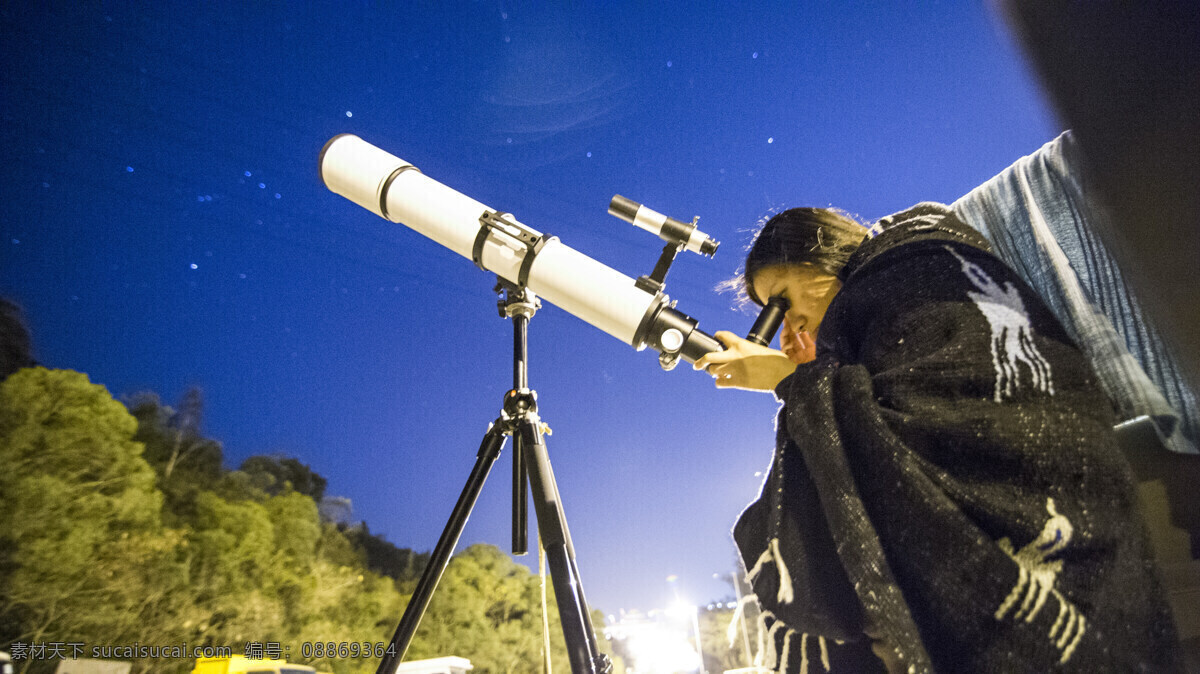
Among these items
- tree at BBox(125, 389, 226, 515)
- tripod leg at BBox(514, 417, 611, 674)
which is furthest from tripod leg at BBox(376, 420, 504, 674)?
tree at BBox(125, 389, 226, 515)

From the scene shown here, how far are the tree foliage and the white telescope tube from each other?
10.6 feet

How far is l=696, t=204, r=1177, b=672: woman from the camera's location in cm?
68

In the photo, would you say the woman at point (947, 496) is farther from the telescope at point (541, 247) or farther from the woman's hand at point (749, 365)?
the telescope at point (541, 247)

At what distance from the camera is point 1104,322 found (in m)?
0.92

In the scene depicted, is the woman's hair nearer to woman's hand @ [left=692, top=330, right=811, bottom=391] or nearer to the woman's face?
the woman's face

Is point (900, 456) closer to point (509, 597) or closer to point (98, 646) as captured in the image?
point (98, 646)

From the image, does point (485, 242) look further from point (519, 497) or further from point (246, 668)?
point (246, 668)

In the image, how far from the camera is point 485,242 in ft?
5.84

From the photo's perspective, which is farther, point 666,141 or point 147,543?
point 666,141

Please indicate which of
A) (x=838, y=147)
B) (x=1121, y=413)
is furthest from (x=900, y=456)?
(x=838, y=147)

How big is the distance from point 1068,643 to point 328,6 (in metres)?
7.08

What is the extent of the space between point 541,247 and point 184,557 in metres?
4.03

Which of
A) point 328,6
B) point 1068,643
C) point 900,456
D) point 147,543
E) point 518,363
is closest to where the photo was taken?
point 1068,643

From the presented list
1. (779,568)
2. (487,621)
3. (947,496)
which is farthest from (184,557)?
(947,496)
